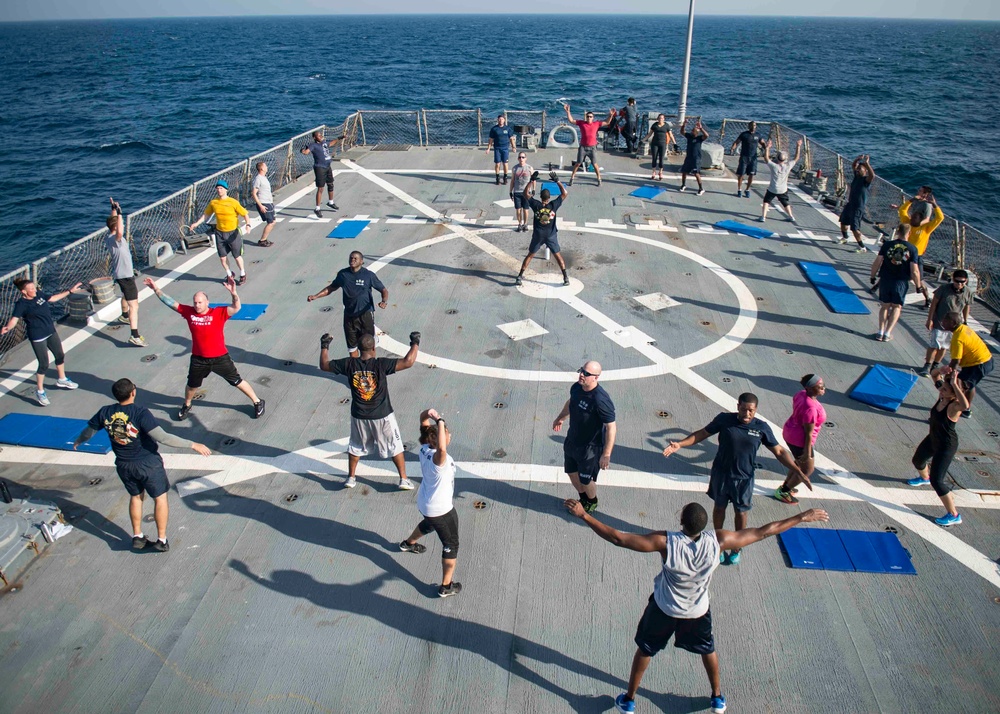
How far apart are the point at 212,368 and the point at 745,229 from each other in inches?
518

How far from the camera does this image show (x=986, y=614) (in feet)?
20.3

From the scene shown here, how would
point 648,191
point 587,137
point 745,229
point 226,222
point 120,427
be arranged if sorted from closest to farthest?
point 120,427
point 226,222
point 745,229
point 587,137
point 648,191

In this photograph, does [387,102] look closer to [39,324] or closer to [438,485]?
[39,324]

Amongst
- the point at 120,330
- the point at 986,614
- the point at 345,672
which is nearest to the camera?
the point at 345,672

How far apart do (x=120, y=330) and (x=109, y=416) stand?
6.43 metres

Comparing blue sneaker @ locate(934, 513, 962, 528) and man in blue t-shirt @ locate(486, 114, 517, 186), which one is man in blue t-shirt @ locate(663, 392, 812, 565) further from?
man in blue t-shirt @ locate(486, 114, 517, 186)

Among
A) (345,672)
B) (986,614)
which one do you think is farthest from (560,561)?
(986,614)

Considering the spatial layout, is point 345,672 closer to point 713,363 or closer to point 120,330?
point 713,363

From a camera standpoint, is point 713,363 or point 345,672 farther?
point 713,363

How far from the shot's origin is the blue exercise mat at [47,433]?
28.2 feet

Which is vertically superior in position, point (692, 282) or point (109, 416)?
point (109, 416)

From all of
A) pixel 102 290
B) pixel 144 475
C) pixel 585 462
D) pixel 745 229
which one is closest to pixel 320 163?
pixel 102 290

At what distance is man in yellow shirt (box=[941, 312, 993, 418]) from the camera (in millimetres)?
8297

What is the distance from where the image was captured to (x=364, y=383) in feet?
23.6
